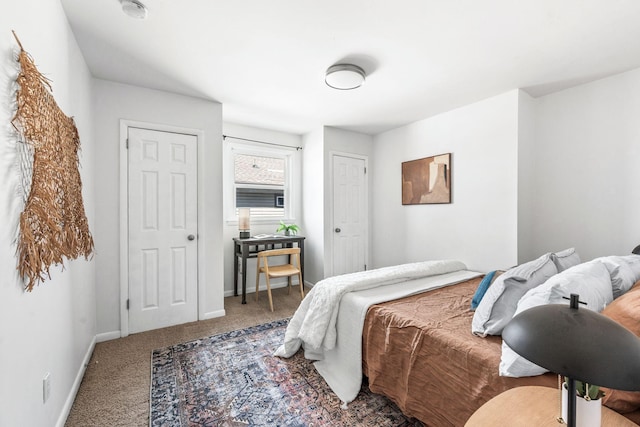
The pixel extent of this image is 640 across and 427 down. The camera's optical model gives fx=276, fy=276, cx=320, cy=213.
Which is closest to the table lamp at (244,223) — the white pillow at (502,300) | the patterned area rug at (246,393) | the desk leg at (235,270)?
the desk leg at (235,270)

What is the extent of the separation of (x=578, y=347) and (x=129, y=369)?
2.69 m

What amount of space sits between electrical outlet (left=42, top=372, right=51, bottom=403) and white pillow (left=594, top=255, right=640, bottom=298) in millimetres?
3028

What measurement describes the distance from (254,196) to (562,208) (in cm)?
372

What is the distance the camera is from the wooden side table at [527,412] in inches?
32.6

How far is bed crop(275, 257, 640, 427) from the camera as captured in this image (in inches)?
52.2

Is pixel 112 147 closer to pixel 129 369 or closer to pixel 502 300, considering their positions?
pixel 129 369

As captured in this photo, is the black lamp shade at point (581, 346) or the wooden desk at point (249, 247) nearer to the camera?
the black lamp shade at point (581, 346)

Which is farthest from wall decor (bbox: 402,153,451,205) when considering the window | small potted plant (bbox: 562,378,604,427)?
small potted plant (bbox: 562,378,604,427)

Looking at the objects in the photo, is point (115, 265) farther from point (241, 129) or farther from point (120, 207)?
point (241, 129)

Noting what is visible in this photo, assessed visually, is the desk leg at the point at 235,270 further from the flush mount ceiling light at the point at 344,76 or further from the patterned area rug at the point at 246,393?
the flush mount ceiling light at the point at 344,76

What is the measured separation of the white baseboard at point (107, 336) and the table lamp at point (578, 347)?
3.21m

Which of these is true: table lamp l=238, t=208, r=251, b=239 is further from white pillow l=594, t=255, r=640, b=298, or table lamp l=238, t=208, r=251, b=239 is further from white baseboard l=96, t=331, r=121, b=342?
white pillow l=594, t=255, r=640, b=298

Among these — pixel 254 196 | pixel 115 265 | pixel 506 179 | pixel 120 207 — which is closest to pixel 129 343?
pixel 115 265

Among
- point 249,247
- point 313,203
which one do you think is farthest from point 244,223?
point 313,203
